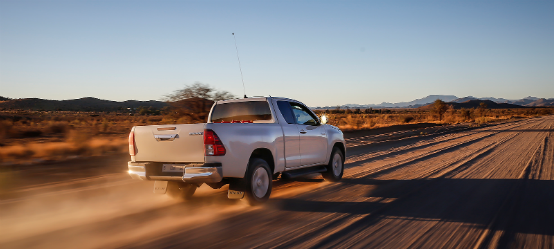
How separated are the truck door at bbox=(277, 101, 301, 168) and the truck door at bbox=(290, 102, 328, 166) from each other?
154mm

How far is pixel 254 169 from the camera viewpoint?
664 centimetres

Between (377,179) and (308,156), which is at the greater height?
(308,156)

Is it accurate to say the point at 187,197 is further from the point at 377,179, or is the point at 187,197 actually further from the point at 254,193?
the point at 377,179

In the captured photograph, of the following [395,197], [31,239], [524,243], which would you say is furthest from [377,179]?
[31,239]

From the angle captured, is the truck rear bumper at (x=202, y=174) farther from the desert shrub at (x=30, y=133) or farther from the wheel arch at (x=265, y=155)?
the desert shrub at (x=30, y=133)

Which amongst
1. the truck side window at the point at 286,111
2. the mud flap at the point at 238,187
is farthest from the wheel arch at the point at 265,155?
the truck side window at the point at 286,111

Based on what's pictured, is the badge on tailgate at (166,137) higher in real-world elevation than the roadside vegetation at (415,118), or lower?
higher

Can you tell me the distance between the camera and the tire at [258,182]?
21.5 ft

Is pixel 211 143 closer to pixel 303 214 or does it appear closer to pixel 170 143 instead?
pixel 170 143

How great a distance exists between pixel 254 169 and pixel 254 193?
0.40m

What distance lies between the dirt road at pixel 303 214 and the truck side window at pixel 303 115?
4.44ft

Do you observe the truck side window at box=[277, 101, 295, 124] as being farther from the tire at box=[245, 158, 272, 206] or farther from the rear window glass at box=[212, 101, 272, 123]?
the tire at box=[245, 158, 272, 206]

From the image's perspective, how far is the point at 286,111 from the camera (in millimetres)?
7945

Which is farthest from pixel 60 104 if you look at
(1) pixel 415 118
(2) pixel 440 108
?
(2) pixel 440 108
